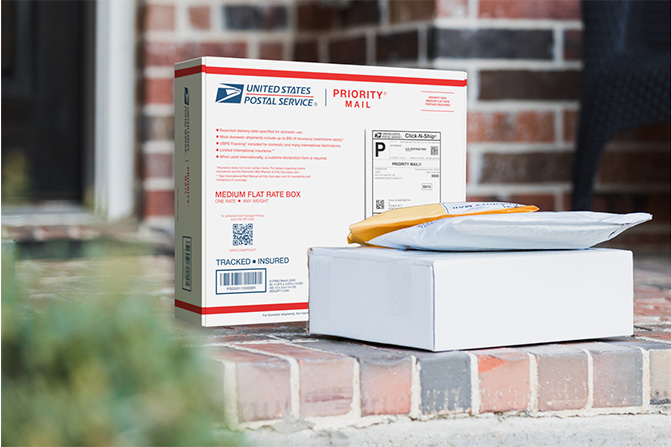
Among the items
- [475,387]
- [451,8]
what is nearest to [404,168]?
[475,387]

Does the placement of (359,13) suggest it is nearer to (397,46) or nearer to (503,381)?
(397,46)

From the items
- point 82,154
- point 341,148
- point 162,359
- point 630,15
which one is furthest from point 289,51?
point 162,359

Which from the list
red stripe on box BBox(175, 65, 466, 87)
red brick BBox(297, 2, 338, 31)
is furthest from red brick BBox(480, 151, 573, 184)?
red stripe on box BBox(175, 65, 466, 87)

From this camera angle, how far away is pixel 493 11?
2129 mm

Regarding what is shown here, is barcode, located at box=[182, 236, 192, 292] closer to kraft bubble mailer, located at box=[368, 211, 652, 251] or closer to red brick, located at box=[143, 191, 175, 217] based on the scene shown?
kraft bubble mailer, located at box=[368, 211, 652, 251]

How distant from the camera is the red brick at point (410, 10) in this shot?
209cm

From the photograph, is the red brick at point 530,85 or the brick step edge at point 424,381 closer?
the brick step edge at point 424,381

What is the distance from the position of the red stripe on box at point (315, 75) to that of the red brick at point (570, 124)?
0.91 metres

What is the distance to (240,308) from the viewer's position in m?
1.23

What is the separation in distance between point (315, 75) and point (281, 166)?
5.5 inches

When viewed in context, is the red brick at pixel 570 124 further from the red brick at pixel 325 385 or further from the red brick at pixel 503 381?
the red brick at pixel 325 385

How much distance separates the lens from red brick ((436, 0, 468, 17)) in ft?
6.81

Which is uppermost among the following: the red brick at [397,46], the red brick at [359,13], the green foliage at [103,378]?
the red brick at [359,13]

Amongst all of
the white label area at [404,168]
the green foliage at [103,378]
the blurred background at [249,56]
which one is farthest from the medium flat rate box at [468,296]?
the blurred background at [249,56]
